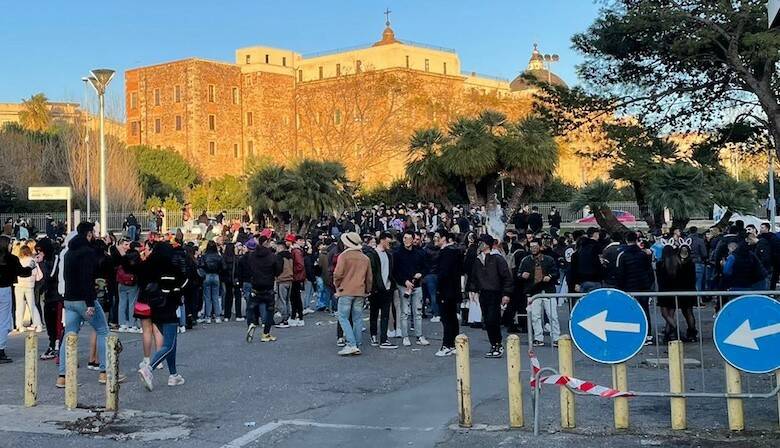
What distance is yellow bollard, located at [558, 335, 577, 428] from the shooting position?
8.22m

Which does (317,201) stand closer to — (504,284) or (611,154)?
(611,154)

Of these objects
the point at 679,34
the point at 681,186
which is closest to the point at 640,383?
the point at 679,34

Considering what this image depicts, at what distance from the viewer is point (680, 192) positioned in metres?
22.6

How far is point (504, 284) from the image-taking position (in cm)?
1270

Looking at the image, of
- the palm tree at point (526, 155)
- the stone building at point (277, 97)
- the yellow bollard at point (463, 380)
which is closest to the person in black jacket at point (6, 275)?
the yellow bollard at point (463, 380)

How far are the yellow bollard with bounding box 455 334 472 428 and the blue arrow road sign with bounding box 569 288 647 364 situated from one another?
3.26ft

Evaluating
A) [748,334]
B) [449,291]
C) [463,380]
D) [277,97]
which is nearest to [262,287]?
[449,291]

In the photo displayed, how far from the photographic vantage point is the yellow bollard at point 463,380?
8.30 metres

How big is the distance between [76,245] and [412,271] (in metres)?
5.41

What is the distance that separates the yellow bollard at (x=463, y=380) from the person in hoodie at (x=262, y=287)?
6763 mm

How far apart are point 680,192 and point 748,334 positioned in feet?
50.5

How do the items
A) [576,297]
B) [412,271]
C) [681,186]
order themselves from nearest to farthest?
[576,297], [412,271], [681,186]

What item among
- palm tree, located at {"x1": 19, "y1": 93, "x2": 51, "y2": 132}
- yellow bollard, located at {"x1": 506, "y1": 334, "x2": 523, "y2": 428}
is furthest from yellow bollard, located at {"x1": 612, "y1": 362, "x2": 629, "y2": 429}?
palm tree, located at {"x1": 19, "y1": 93, "x2": 51, "y2": 132}

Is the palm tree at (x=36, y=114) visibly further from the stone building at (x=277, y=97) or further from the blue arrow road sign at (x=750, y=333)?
the blue arrow road sign at (x=750, y=333)
